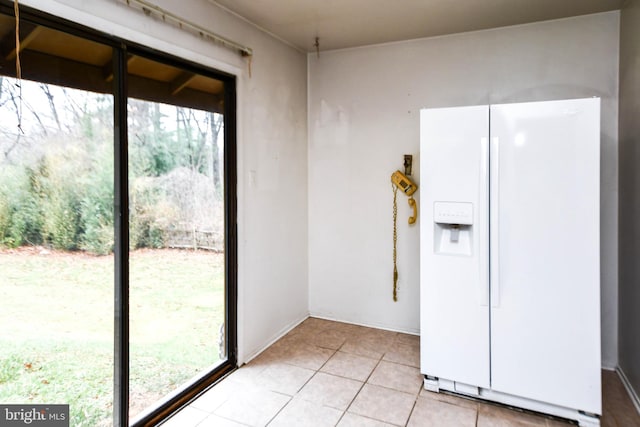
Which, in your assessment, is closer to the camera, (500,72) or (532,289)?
(532,289)

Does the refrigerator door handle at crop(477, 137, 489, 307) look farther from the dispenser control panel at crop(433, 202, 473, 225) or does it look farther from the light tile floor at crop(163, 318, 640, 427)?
the light tile floor at crop(163, 318, 640, 427)

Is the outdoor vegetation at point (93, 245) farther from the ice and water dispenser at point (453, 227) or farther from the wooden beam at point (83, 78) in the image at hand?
the ice and water dispenser at point (453, 227)

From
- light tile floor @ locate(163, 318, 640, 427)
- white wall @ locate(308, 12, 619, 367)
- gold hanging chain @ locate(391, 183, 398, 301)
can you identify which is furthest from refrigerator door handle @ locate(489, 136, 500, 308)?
gold hanging chain @ locate(391, 183, 398, 301)

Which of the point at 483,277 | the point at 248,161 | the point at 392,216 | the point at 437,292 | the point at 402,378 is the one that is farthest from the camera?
the point at 392,216

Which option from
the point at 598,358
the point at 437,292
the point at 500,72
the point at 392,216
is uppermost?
the point at 500,72

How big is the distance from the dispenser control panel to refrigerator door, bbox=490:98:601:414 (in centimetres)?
14

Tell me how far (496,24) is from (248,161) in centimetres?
217

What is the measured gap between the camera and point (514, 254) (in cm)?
216

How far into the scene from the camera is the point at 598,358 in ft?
6.60

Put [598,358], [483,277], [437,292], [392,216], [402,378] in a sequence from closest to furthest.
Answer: [598,358] < [483,277] < [437,292] < [402,378] < [392,216]

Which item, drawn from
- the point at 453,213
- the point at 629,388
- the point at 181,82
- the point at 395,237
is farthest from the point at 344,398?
the point at 181,82

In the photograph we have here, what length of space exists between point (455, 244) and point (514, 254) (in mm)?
335

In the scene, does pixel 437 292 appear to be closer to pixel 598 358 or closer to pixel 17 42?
pixel 598 358

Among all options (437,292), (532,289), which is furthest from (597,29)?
(437,292)
